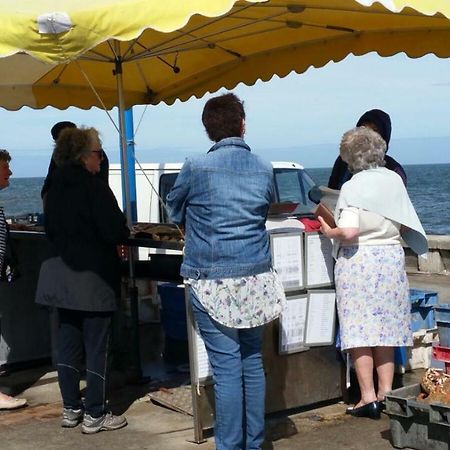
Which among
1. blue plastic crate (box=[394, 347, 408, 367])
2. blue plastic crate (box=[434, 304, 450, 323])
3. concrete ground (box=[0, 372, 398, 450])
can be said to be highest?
blue plastic crate (box=[434, 304, 450, 323])

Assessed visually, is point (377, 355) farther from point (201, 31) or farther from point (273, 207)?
point (201, 31)

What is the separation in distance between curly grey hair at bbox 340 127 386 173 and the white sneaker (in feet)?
7.07

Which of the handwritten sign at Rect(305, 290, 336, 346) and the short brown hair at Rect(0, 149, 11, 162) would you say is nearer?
the handwritten sign at Rect(305, 290, 336, 346)

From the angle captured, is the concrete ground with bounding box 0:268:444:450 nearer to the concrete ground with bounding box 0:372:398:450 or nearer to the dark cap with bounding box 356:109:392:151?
the concrete ground with bounding box 0:372:398:450

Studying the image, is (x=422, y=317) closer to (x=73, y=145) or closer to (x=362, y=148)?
(x=362, y=148)

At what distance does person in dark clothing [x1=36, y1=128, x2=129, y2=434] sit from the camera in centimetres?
529

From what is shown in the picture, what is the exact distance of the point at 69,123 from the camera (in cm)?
671

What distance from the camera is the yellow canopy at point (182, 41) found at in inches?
178

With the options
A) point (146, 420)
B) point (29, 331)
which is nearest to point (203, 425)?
point (146, 420)

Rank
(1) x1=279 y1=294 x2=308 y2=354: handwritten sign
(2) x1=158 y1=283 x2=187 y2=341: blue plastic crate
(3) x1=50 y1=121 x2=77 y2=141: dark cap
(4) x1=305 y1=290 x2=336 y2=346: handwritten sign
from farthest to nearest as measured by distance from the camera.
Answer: (2) x1=158 y1=283 x2=187 y2=341: blue plastic crate, (3) x1=50 y1=121 x2=77 y2=141: dark cap, (4) x1=305 y1=290 x2=336 y2=346: handwritten sign, (1) x1=279 y1=294 x2=308 y2=354: handwritten sign

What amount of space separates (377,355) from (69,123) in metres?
2.91

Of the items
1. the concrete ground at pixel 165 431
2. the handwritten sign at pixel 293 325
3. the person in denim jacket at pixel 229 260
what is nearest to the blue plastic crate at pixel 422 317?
the concrete ground at pixel 165 431

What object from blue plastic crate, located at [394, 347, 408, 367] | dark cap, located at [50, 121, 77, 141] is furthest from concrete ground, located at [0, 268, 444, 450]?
dark cap, located at [50, 121, 77, 141]

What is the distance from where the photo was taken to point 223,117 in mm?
4570
